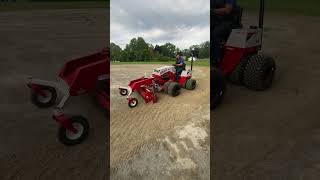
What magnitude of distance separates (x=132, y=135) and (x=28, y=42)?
5285 millimetres

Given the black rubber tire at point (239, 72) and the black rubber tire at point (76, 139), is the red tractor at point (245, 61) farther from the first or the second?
the black rubber tire at point (76, 139)

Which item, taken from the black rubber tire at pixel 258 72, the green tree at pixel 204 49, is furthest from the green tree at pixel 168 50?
the black rubber tire at pixel 258 72

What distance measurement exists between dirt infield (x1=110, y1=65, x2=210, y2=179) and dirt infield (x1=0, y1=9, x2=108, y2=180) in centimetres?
22

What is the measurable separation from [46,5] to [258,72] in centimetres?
1160

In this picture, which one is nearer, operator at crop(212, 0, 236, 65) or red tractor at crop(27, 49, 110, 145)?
red tractor at crop(27, 49, 110, 145)

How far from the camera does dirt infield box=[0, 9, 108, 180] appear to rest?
351 cm

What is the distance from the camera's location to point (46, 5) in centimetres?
Answer: 1460

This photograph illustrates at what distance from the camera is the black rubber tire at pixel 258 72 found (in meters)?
5.18

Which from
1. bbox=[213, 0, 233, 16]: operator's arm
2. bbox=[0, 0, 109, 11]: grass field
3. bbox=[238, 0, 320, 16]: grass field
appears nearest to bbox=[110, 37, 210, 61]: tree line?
bbox=[213, 0, 233, 16]: operator's arm

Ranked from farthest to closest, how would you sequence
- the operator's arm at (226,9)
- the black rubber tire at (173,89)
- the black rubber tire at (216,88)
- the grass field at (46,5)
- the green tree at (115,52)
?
the grass field at (46,5)
the operator's arm at (226,9)
the black rubber tire at (216,88)
the black rubber tire at (173,89)
the green tree at (115,52)

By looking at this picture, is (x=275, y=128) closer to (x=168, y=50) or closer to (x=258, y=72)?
(x=258, y=72)

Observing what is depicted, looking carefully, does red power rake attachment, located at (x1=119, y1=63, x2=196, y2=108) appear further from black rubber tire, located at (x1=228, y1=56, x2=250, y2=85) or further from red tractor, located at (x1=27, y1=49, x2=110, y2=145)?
black rubber tire, located at (x1=228, y1=56, x2=250, y2=85)

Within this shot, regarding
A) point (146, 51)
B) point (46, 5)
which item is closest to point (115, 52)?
point (146, 51)

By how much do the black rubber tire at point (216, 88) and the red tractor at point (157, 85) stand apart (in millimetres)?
259
